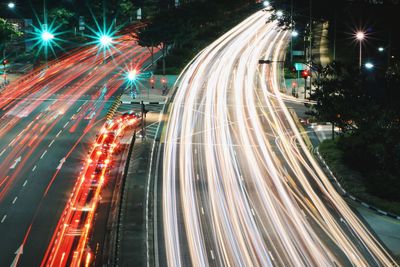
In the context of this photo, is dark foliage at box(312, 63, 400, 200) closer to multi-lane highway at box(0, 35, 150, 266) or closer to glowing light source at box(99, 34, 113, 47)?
multi-lane highway at box(0, 35, 150, 266)

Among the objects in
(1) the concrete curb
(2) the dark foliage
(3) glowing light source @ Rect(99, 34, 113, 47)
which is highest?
(3) glowing light source @ Rect(99, 34, 113, 47)

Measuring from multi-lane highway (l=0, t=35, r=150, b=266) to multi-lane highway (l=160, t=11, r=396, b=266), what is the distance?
7542mm

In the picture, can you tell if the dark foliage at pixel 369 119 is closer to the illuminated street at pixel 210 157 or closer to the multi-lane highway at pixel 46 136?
the illuminated street at pixel 210 157

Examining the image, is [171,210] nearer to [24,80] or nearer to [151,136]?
[151,136]

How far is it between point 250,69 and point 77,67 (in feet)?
89.7

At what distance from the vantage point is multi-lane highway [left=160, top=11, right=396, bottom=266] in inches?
1331

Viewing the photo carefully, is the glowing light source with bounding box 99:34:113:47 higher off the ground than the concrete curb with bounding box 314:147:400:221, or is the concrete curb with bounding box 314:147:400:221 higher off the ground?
the glowing light source with bounding box 99:34:113:47

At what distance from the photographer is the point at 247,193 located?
43531 mm

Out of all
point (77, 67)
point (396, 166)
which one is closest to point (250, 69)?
point (77, 67)

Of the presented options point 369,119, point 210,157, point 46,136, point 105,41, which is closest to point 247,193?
point 210,157

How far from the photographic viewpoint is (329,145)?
55562 mm

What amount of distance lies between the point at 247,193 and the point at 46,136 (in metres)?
26.0

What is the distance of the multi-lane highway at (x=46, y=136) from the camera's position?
131 ft

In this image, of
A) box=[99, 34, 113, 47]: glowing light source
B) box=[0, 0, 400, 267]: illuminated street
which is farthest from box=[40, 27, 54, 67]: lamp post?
box=[99, 34, 113, 47]: glowing light source
